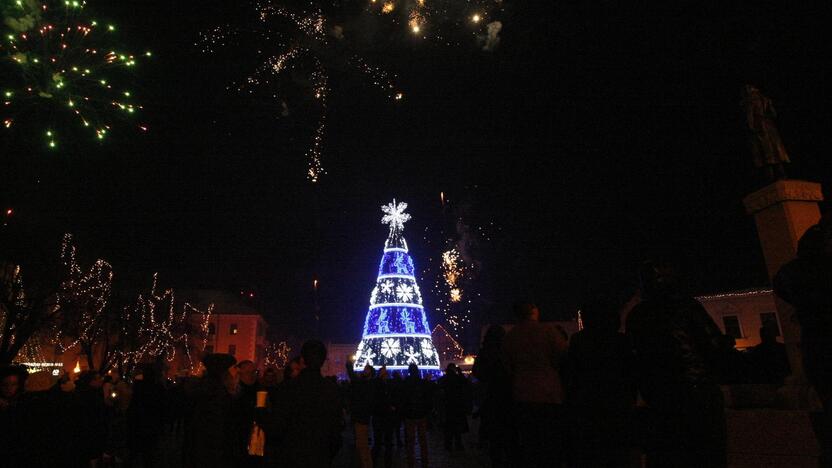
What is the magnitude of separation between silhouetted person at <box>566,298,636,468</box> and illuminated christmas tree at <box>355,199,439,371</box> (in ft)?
57.0

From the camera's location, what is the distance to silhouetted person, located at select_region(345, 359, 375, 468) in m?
8.45

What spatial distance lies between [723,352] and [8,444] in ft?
17.8

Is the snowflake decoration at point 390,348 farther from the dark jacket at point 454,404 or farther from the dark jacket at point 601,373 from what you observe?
the dark jacket at point 601,373

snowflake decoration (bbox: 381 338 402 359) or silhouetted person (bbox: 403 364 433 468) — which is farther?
snowflake decoration (bbox: 381 338 402 359)

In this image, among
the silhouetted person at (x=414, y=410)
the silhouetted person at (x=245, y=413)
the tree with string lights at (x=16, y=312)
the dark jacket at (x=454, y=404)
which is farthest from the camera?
the tree with string lights at (x=16, y=312)

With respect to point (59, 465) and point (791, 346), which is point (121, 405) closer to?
point (59, 465)

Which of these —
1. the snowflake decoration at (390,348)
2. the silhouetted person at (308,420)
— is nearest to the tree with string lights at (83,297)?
the snowflake decoration at (390,348)

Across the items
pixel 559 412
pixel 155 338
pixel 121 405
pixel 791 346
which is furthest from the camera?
pixel 155 338

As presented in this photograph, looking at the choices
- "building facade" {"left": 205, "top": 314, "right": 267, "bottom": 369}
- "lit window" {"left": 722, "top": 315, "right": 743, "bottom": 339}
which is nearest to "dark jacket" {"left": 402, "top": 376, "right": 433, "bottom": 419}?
"lit window" {"left": 722, "top": 315, "right": 743, "bottom": 339}

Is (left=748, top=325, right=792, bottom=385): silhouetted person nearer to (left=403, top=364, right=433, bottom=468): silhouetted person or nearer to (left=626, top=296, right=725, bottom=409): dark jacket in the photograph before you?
(left=403, top=364, right=433, bottom=468): silhouetted person

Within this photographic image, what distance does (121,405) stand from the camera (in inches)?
466

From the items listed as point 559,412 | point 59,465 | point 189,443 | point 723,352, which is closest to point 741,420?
point 559,412

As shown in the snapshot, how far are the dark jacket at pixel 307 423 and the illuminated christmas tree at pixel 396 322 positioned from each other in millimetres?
17424

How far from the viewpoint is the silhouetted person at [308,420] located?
148 inches
